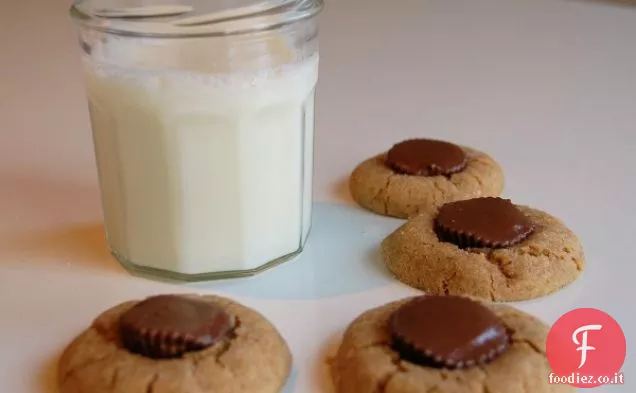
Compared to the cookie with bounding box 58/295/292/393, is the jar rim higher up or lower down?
higher up

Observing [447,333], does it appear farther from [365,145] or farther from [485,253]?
[365,145]

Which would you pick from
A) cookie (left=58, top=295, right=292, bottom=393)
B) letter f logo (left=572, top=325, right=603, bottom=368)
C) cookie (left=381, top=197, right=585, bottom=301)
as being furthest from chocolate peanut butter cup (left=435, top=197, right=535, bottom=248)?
cookie (left=58, top=295, right=292, bottom=393)

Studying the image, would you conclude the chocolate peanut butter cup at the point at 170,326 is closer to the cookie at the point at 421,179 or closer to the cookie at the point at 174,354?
the cookie at the point at 174,354

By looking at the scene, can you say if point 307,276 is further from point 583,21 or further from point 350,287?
point 583,21

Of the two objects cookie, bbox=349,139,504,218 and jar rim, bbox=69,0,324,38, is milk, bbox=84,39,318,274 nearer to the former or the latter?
jar rim, bbox=69,0,324,38

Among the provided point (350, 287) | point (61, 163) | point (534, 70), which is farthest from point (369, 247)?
point (534, 70)

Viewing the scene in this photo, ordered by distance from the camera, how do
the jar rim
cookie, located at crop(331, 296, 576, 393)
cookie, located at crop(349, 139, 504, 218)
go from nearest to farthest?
1. cookie, located at crop(331, 296, 576, 393)
2. the jar rim
3. cookie, located at crop(349, 139, 504, 218)

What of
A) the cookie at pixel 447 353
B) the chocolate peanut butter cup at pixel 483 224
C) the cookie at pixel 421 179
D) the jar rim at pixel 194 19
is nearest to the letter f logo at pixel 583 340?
the cookie at pixel 447 353
